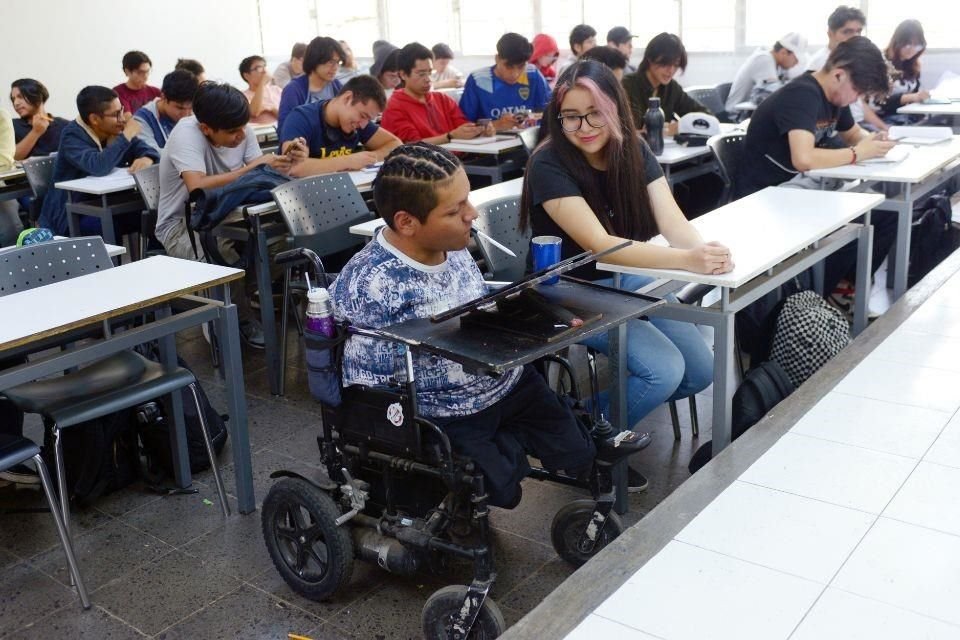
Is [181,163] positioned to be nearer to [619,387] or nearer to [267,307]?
[267,307]

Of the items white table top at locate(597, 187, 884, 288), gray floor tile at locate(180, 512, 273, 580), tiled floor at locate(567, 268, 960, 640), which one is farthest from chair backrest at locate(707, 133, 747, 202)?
gray floor tile at locate(180, 512, 273, 580)

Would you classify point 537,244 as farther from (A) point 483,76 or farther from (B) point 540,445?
(A) point 483,76

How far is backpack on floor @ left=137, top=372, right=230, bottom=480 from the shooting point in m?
2.86

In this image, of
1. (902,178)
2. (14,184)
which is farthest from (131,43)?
(902,178)

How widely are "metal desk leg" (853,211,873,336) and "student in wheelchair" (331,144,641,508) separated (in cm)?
150

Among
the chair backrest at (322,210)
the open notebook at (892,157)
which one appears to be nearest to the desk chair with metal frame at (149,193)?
the chair backrest at (322,210)

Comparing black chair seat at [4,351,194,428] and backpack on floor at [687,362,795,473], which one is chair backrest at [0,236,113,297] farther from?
backpack on floor at [687,362,795,473]

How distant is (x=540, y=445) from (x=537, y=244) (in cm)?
43

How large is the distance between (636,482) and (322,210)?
1.47 metres

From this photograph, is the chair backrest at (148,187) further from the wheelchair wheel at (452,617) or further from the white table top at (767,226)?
the wheelchair wheel at (452,617)

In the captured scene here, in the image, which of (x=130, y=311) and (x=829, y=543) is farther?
(x=130, y=311)

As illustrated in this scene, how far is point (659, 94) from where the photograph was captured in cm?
520

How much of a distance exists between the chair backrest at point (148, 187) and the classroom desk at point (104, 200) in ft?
0.63

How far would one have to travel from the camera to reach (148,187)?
13.4 feet
